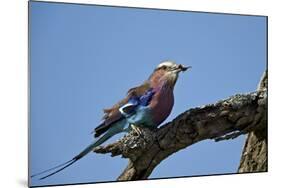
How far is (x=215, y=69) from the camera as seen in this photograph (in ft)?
9.71

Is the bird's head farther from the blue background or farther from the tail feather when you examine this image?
the tail feather

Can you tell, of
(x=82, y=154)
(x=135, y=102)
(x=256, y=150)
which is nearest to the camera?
(x=82, y=154)

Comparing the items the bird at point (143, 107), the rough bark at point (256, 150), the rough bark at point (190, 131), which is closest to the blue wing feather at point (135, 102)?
the bird at point (143, 107)

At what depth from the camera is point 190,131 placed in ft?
9.61

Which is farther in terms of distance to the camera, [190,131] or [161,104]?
[190,131]

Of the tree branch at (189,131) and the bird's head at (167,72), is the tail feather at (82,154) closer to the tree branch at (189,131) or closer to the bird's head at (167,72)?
the tree branch at (189,131)

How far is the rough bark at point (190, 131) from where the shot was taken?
2.79 metres

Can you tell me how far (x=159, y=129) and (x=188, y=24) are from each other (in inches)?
26.3

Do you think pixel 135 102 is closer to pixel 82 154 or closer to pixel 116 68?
pixel 116 68

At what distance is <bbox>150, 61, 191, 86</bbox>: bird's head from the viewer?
9.26ft

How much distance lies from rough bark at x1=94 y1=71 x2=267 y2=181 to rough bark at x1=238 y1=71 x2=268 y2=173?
0.02 m

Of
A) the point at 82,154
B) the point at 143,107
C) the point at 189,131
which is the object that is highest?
the point at 143,107

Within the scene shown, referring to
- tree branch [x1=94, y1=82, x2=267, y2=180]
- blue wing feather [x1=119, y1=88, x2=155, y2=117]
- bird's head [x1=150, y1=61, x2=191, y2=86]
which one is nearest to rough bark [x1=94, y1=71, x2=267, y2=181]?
tree branch [x1=94, y1=82, x2=267, y2=180]

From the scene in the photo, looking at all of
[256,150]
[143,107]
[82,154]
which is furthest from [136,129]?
[256,150]
